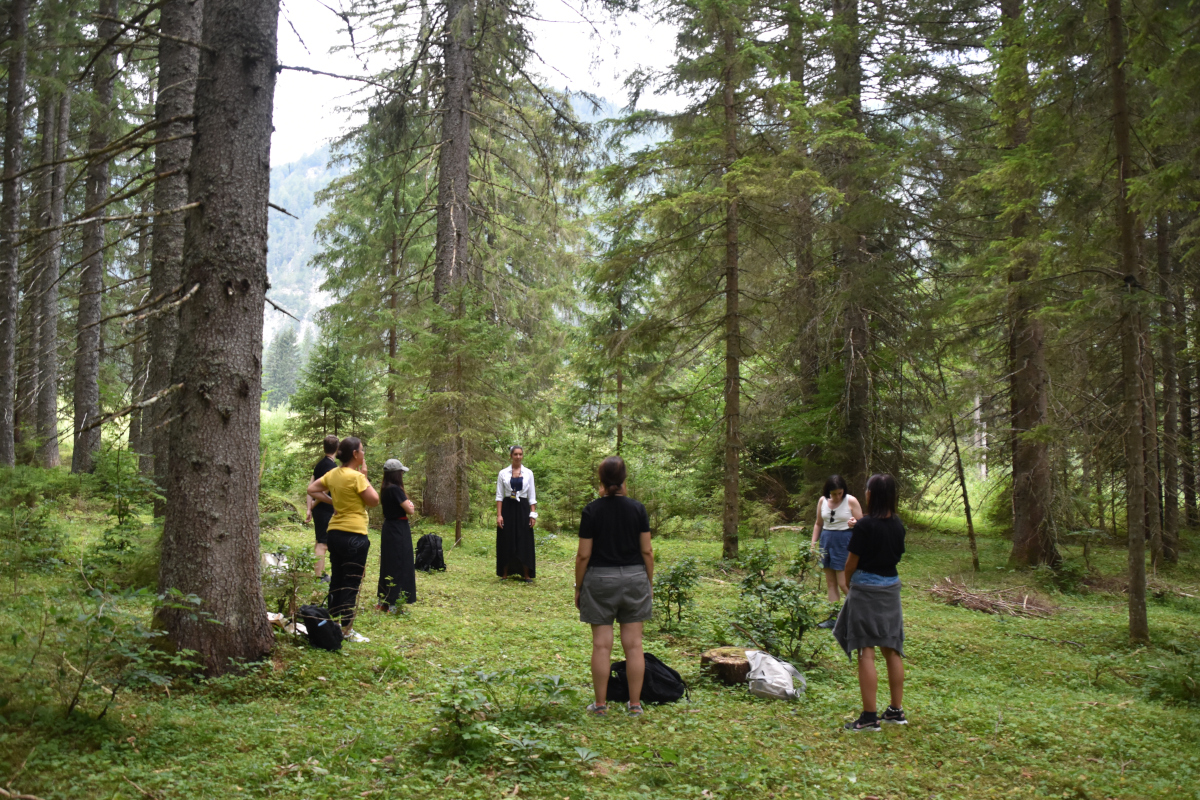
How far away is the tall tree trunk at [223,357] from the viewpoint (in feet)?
16.5

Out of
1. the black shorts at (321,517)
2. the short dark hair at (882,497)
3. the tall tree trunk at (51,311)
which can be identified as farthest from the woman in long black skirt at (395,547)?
the tall tree trunk at (51,311)

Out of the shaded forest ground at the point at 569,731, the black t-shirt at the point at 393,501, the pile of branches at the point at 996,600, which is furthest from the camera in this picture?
the pile of branches at the point at 996,600

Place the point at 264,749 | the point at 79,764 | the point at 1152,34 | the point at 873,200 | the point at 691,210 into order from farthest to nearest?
→ the point at 873,200
the point at 691,210
the point at 1152,34
the point at 264,749
the point at 79,764

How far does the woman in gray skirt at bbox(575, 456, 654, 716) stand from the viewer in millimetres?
5180

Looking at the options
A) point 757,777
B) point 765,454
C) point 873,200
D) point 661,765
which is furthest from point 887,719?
point 765,454

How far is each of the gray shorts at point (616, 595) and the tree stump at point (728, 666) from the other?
1.39 meters

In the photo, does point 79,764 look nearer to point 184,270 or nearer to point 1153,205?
point 184,270

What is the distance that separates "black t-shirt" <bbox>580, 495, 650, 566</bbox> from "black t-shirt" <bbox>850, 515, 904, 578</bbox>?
1548mm

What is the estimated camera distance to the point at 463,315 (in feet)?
42.9

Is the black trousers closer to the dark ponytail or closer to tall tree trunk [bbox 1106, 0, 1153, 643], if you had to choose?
the dark ponytail

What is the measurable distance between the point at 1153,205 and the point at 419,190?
58.4 ft

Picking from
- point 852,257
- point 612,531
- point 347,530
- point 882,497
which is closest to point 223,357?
point 347,530

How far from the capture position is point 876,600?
5273 millimetres

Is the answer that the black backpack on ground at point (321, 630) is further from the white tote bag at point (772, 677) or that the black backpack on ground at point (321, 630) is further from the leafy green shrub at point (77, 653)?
the white tote bag at point (772, 677)
